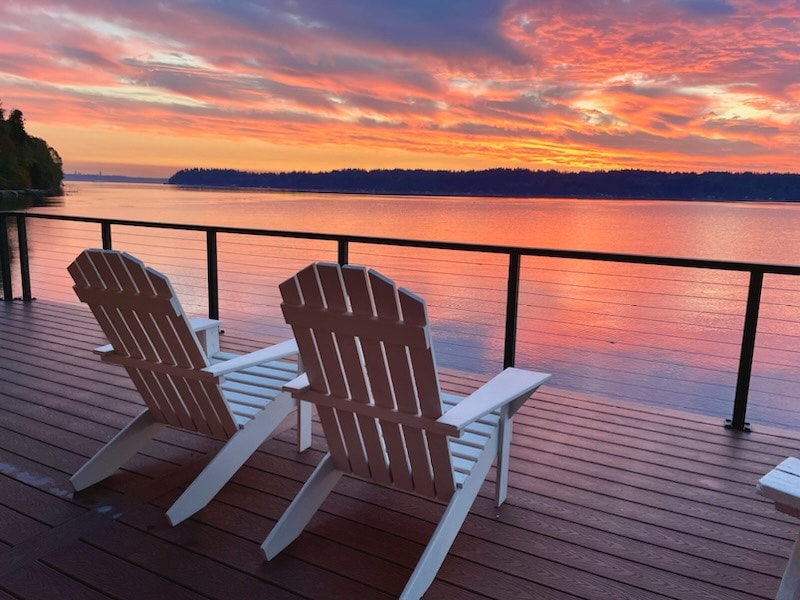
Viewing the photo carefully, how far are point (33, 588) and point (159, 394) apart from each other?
801 millimetres

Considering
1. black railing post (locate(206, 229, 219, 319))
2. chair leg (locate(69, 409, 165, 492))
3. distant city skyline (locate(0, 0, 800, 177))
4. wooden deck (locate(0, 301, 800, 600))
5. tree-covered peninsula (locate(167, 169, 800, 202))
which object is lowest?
wooden deck (locate(0, 301, 800, 600))

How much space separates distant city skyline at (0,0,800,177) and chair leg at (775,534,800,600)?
8.19 m

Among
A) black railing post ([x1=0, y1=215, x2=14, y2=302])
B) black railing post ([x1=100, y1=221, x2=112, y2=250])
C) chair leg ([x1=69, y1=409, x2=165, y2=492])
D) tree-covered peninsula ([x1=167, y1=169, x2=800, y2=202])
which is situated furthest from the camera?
tree-covered peninsula ([x1=167, y1=169, x2=800, y2=202])

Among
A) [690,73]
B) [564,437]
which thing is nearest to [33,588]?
[564,437]

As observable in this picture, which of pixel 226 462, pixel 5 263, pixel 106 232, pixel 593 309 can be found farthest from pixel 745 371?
pixel 593 309

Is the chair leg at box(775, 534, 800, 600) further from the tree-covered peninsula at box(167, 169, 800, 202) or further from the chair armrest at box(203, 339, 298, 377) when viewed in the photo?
the tree-covered peninsula at box(167, 169, 800, 202)

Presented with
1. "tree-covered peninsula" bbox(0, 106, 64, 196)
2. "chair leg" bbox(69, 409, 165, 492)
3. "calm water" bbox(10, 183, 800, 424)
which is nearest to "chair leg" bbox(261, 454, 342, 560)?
"chair leg" bbox(69, 409, 165, 492)

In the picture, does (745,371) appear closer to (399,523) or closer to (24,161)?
(399,523)

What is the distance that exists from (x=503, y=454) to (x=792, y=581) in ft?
3.09

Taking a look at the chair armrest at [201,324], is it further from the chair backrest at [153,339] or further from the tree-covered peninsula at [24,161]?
the tree-covered peninsula at [24,161]

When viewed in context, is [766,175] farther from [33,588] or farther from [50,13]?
[33,588]

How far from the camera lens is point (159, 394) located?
2430 mm

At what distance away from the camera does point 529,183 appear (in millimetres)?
23547

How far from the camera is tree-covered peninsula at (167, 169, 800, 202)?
21859mm
